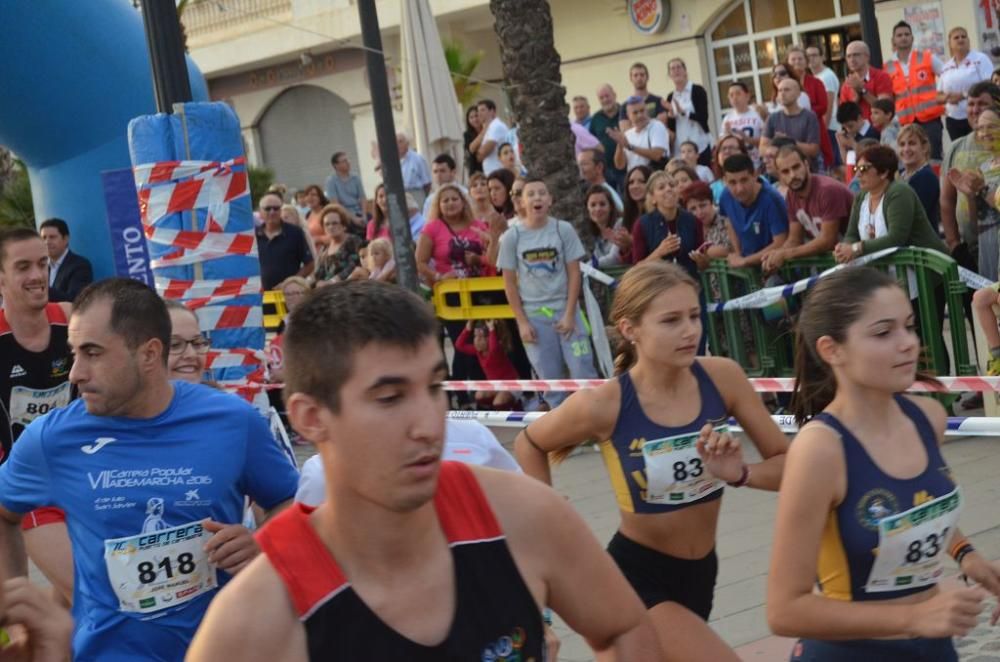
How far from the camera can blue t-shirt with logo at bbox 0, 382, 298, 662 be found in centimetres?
420

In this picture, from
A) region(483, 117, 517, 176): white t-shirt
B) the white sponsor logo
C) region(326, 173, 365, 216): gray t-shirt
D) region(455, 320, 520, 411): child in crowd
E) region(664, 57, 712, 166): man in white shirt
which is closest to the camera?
the white sponsor logo

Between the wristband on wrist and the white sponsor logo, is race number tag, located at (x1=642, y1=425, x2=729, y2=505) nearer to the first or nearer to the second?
the wristband on wrist

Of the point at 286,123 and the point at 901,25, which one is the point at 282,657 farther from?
the point at 286,123

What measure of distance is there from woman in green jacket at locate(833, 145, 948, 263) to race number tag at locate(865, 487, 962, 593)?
5.81 m

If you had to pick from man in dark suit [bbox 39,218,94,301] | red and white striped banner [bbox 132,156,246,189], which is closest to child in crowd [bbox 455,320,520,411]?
man in dark suit [bbox 39,218,94,301]

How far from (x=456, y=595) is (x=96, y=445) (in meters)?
2.13

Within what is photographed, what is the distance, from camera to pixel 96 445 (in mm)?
4320

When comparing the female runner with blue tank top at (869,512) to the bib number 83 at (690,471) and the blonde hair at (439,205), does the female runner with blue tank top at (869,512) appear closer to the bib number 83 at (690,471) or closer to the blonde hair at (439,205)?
the bib number 83 at (690,471)

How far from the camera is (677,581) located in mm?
4930

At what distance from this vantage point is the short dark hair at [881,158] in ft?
31.1

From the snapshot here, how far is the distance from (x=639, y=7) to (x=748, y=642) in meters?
21.3

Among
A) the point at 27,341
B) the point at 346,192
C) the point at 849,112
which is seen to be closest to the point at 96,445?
the point at 27,341

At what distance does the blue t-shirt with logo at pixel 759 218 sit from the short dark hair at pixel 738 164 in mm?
151

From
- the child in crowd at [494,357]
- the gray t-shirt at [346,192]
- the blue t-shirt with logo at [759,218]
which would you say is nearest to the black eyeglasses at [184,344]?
the blue t-shirt with logo at [759,218]
